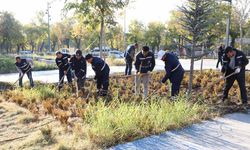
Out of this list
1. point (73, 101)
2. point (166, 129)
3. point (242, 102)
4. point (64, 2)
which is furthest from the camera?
point (64, 2)

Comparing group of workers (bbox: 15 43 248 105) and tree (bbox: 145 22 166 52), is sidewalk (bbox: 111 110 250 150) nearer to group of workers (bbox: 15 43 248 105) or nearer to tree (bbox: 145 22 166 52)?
group of workers (bbox: 15 43 248 105)

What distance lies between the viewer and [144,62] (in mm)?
10094

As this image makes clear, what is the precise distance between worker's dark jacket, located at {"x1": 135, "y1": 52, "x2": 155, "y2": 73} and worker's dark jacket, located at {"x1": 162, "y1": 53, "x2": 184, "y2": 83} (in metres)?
1.08

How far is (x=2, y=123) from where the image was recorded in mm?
8719

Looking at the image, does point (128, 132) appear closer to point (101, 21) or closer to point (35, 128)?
point (35, 128)

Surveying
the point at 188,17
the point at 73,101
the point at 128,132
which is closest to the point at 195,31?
the point at 188,17

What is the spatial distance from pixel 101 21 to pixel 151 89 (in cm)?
520

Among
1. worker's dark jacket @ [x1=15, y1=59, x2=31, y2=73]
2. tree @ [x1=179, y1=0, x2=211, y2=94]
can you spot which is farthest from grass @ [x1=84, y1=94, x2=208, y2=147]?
worker's dark jacket @ [x1=15, y1=59, x2=31, y2=73]

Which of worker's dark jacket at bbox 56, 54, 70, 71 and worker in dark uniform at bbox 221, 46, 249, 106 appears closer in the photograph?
worker in dark uniform at bbox 221, 46, 249, 106

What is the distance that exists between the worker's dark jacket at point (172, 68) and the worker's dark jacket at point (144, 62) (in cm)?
108

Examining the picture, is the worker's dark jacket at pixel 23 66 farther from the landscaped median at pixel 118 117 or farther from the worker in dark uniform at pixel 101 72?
the worker in dark uniform at pixel 101 72

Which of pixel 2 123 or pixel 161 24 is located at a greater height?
pixel 161 24

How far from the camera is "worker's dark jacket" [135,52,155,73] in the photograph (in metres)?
10.0

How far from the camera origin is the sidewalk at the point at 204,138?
586 cm
